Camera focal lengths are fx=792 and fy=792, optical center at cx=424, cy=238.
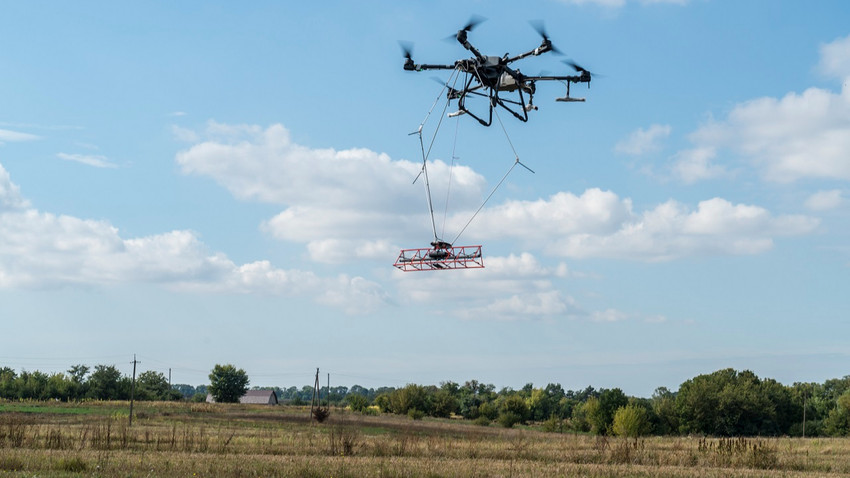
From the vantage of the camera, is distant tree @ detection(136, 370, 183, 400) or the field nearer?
the field

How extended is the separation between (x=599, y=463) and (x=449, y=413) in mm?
81137

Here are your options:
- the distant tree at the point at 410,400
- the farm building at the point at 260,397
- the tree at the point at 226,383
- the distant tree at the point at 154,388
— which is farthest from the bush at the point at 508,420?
the farm building at the point at 260,397

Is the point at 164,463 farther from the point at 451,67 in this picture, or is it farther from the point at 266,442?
the point at 451,67

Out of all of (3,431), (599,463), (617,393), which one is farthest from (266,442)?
(617,393)

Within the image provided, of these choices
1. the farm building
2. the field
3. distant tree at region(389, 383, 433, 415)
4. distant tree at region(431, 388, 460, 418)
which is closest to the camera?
the field

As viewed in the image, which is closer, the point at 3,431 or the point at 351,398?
the point at 3,431

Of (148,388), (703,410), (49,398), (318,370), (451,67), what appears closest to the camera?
(451,67)

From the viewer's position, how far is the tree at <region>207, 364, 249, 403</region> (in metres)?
151

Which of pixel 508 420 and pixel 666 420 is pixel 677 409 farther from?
pixel 508 420

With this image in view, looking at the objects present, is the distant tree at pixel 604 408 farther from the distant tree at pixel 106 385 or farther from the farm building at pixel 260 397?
the farm building at pixel 260 397

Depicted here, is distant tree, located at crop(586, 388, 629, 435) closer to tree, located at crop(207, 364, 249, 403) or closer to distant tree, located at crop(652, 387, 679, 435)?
distant tree, located at crop(652, 387, 679, 435)

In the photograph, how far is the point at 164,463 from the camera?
2538 centimetres

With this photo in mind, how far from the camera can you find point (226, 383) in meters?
152

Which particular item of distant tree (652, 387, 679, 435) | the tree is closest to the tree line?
distant tree (652, 387, 679, 435)
